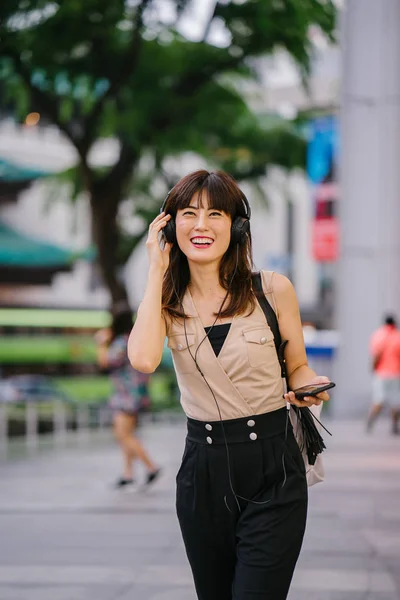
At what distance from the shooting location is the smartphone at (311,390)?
305 cm

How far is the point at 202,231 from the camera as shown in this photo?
323 centimetres

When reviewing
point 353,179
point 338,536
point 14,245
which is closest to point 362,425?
point 353,179

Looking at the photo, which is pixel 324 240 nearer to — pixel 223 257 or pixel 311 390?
pixel 223 257

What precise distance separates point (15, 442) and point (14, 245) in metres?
Result: 16.5

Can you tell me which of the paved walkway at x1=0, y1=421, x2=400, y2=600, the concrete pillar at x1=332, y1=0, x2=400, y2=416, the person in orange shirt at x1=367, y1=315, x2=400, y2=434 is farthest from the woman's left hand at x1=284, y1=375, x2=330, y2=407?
the concrete pillar at x1=332, y1=0, x2=400, y2=416

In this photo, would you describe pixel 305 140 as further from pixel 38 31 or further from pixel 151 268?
pixel 151 268

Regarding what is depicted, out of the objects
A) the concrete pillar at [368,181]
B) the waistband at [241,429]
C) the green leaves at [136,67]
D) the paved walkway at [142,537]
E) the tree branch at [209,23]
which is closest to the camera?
the waistband at [241,429]

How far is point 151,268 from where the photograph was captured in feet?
10.6

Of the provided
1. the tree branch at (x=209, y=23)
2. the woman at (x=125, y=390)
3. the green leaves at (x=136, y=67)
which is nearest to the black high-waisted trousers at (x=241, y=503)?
the woman at (x=125, y=390)

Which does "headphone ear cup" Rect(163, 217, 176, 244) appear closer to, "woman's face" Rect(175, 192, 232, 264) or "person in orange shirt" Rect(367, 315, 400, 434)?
"woman's face" Rect(175, 192, 232, 264)

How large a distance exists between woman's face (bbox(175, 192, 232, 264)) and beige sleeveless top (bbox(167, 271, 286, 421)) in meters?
0.16

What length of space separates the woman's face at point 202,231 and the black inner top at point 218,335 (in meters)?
0.20

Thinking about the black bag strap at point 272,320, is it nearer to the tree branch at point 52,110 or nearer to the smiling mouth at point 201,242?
the smiling mouth at point 201,242

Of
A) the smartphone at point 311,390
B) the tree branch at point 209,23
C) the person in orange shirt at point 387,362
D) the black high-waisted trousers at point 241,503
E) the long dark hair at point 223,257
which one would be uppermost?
the tree branch at point 209,23
